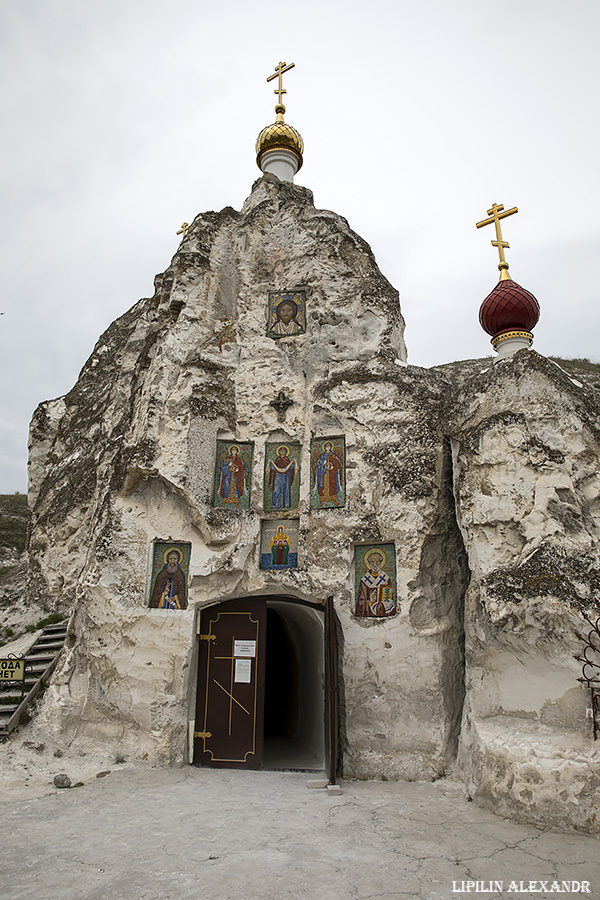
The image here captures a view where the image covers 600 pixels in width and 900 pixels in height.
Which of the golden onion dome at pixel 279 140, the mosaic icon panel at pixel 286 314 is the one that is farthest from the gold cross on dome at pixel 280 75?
the mosaic icon panel at pixel 286 314

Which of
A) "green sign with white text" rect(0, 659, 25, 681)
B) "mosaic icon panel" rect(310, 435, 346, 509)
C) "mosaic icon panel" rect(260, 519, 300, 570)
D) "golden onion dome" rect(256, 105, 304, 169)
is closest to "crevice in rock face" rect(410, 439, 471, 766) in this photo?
"mosaic icon panel" rect(310, 435, 346, 509)

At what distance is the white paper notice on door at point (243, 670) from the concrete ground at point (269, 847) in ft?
4.74

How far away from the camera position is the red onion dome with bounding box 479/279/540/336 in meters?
8.06

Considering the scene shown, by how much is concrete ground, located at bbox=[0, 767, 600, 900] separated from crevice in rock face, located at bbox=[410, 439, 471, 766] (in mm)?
1048

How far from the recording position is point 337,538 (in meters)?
8.08

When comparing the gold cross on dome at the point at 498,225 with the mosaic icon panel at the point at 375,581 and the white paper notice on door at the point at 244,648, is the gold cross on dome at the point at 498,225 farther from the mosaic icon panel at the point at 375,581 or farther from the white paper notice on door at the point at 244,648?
the white paper notice on door at the point at 244,648

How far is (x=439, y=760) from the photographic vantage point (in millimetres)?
7031

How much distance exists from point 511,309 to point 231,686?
6.20 m

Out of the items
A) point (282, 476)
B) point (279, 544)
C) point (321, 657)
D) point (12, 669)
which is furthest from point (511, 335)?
point (12, 669)

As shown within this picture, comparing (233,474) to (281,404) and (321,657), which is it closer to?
(281,404)

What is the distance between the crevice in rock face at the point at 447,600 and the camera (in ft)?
24.0

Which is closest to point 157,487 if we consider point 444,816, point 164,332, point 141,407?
point 141,407

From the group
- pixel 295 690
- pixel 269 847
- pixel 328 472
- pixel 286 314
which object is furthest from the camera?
pixel 295 690

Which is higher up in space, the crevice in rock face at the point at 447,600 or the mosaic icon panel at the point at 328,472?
the mosaic icon panel at the point at 328,472
